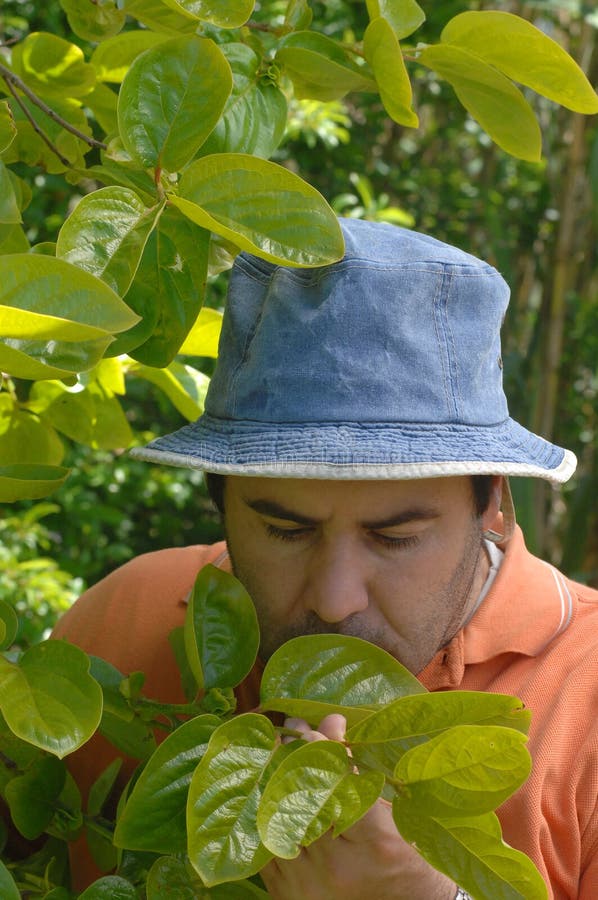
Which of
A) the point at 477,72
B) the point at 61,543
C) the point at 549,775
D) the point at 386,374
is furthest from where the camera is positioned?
the point at 61,543

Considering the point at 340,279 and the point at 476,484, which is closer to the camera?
the point at 340,279

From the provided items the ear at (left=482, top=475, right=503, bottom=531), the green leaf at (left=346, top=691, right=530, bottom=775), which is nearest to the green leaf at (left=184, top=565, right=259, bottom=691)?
the green leaf at (left=346, top=691, right=530, bottom=775)

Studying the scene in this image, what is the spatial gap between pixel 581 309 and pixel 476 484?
10.6 feet

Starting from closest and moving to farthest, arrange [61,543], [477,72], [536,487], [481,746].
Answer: [481,746]
[477,72]
[61,543]
[536,487]

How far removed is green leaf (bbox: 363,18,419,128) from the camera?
2.96 ft

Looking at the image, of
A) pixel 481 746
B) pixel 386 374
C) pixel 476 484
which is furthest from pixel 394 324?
pixel 481 746

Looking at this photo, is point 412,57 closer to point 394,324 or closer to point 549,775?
point 394,324

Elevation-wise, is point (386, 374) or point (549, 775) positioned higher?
point (386, 374)

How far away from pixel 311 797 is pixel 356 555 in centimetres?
41

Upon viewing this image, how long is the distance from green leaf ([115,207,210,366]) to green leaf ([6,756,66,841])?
15.0 inches

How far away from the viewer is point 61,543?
2.98 meters

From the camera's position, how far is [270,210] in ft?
2.59

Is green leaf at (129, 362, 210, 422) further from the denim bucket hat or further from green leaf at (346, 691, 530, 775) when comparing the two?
green leaf at (346, 691, 530, 775)

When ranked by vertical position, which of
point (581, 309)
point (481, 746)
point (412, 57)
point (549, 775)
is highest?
point (412, 57)
